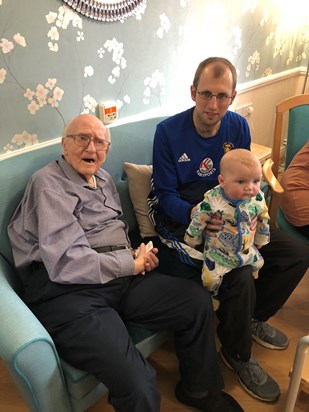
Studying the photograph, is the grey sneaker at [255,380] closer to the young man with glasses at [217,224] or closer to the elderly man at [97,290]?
the young man with glasses at [217,224]

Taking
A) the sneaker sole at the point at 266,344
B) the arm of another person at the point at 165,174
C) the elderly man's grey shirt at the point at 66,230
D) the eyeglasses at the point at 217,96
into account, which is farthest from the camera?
the sneaker sole at the point at 266,344

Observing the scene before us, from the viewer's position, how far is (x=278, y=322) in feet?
6.11

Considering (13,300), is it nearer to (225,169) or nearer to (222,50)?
(225,169)

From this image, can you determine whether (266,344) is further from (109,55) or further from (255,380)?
(109,55)

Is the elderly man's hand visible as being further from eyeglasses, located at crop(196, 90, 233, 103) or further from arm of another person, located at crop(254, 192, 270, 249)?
eyeglasses, located at crop(196, 90, 233, 103)

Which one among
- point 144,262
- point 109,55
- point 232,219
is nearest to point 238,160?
point 232,219

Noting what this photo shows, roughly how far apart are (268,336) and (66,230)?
44.4 inches

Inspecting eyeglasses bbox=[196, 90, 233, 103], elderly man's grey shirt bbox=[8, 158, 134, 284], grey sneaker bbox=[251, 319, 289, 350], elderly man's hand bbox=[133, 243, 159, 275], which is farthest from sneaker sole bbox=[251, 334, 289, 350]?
eyeglasses bbox=[196, 90, 233, 103]

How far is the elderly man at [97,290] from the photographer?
3.62 ft

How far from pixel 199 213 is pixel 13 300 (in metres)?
0.72

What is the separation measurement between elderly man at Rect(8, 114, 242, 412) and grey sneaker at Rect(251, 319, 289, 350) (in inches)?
16.3

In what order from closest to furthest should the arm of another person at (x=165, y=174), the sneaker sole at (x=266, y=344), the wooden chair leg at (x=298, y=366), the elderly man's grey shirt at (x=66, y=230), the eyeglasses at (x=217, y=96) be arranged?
the wooden chair leg at (x=298, y=366), the elderly man's grey shirt at (x=66, y=230), the eyeglasses at (x=217, y=96), the arm of another person at (x=165, y=174), the sneaker sole at (x=266, y=344)

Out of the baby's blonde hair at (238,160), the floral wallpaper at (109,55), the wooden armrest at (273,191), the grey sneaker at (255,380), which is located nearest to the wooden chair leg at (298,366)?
the grey sneaker at (255,380)

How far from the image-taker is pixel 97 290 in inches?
49.9
